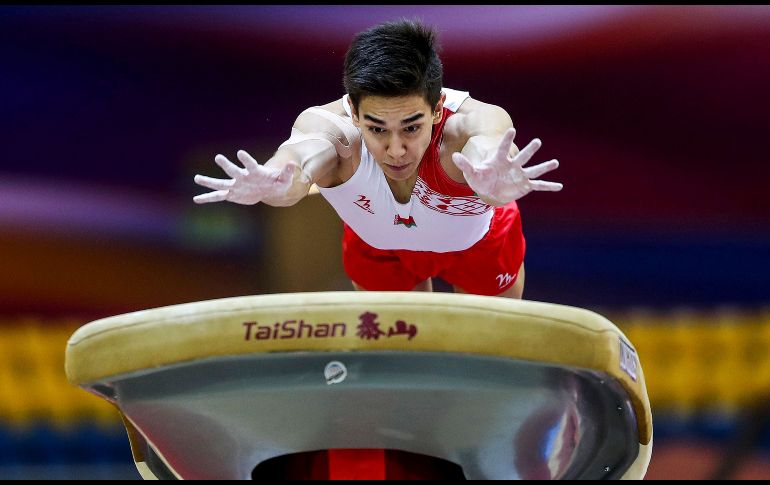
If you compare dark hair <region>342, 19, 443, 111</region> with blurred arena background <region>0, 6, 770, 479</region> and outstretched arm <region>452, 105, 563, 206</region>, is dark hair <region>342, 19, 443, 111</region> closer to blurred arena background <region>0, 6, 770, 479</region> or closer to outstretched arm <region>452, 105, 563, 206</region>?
outstretched arm <region>452, 105, 563, 206</region>

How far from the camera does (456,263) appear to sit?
2.79 m

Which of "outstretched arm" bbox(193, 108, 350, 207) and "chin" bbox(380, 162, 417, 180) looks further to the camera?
"chin" bbox(380, 162, 417, 180)

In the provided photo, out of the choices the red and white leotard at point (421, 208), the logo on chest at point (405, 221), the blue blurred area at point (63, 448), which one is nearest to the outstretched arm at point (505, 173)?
the red and white leotard at point (421, 208)

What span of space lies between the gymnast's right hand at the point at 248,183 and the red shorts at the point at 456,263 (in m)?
0.76

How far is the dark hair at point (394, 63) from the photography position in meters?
2.12

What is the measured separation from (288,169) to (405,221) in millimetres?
584

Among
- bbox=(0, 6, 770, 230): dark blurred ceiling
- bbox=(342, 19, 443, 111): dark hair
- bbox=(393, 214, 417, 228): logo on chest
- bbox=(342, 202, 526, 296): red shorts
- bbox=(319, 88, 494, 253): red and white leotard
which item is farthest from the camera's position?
bbox=(0, 6, 770, 230): dark blurred ceiling

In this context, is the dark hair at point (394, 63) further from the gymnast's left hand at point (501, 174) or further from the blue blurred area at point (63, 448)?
the blue blurred area at point (63, 448)

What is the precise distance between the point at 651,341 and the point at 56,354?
2.55 metres

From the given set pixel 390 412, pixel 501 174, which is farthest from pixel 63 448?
pixel 390 412

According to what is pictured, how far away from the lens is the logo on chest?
99.6 inches

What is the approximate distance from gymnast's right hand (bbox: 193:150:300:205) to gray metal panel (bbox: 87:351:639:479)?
1.87 ft

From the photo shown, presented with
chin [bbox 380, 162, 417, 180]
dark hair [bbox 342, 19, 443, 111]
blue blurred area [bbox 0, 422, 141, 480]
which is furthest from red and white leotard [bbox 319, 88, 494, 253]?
blue blurred area [bbox 0, 422, 141, 480]

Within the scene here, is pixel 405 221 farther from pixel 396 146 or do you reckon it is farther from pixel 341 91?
pixel 341 91
